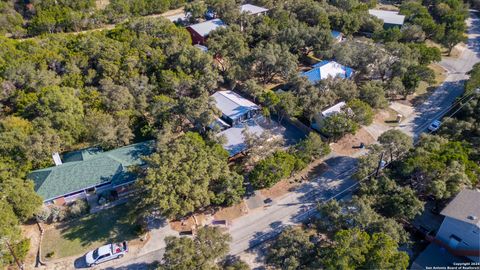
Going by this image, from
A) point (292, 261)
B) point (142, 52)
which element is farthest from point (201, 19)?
point (292, 261)

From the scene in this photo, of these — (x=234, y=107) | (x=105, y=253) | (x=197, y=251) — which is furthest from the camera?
(x=234, y=107)

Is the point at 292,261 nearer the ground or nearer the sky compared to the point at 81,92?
nearer the ground

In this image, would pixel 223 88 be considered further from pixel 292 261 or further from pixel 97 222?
pixel 292 261

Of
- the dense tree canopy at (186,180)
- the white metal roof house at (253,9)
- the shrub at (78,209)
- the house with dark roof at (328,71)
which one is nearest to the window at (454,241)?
the dense tree canopy at (186,180)

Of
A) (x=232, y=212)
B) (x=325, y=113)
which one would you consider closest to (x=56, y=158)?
(x=232, y=212)

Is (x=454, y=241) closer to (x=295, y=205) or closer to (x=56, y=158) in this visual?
(x=295, y=205)

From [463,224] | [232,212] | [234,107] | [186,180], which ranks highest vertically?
[186,180]

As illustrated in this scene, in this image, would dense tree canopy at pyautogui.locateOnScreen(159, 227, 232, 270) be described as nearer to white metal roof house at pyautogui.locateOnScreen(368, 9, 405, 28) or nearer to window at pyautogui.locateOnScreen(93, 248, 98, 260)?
window at pyautogui.locateOnScreen(93, 248, 98, 260)

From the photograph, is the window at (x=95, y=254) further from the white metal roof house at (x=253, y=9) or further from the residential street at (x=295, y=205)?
the white metal roof house at (x=253, y=9)
